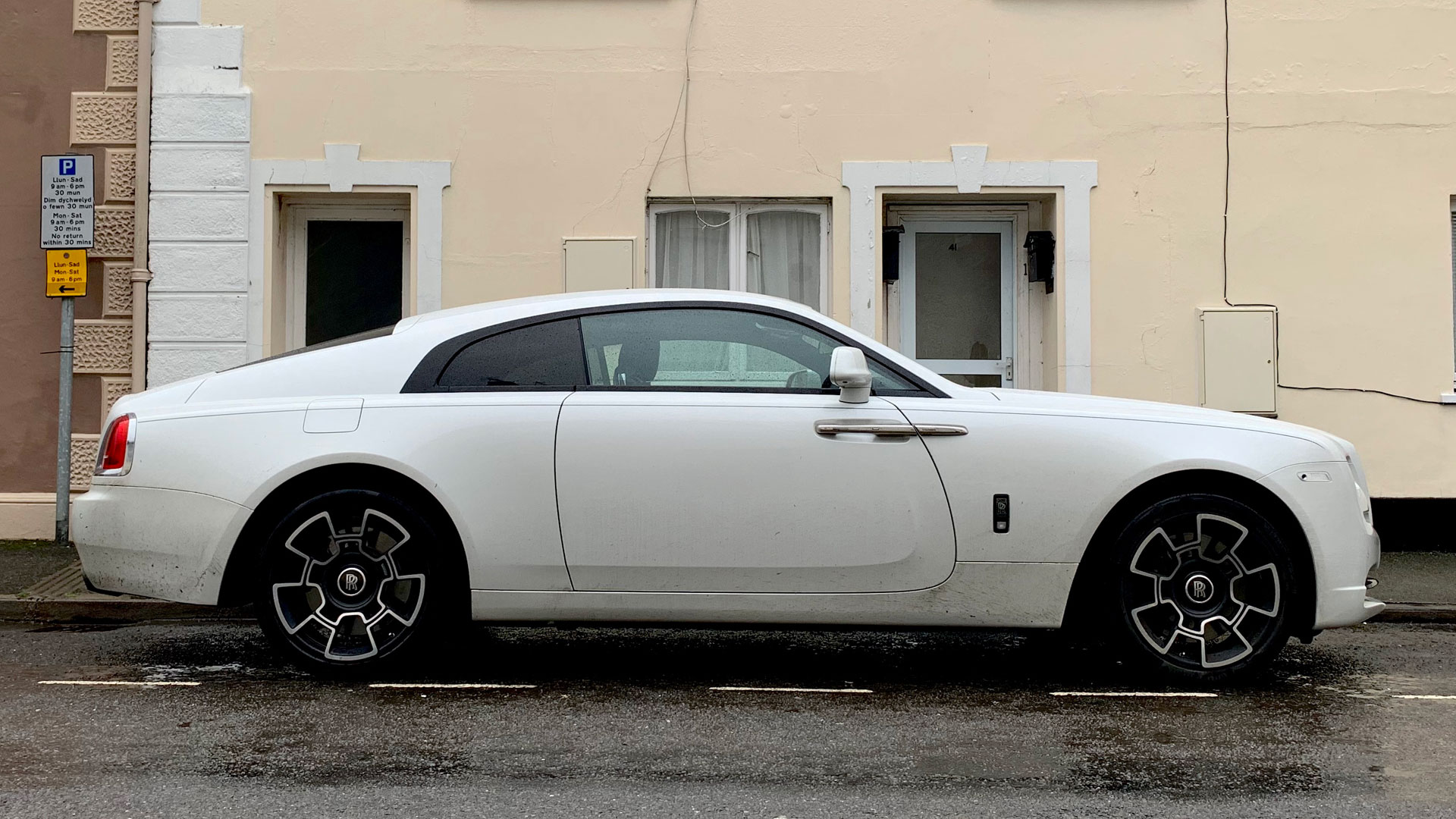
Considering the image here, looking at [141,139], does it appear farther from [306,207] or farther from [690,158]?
[690,158]

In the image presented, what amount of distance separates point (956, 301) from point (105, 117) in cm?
623

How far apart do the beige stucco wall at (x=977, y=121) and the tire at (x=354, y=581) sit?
180 inches

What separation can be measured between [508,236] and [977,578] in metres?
5.48

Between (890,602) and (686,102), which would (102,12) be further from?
(890,602)

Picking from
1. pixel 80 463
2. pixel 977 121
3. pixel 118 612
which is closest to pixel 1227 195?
pixel 977 121

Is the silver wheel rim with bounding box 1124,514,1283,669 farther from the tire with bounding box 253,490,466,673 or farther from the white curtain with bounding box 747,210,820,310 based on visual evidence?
the white curtain with bounding box 747,210,820,310

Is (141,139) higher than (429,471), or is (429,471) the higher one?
(141,139)

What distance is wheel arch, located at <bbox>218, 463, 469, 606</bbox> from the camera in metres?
5.29

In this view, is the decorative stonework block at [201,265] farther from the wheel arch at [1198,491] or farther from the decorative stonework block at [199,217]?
the wheel arch at [1198,491]

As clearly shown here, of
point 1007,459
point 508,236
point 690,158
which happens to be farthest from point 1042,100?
point 1007,459

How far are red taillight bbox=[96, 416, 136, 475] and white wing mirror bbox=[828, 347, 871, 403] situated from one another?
9.01 ft

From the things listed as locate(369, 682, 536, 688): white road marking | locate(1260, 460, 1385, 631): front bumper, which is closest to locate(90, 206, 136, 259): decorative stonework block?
locate(369, 682, 536, 688): white road marking

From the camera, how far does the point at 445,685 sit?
534 centimetres

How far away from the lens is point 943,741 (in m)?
4.46
